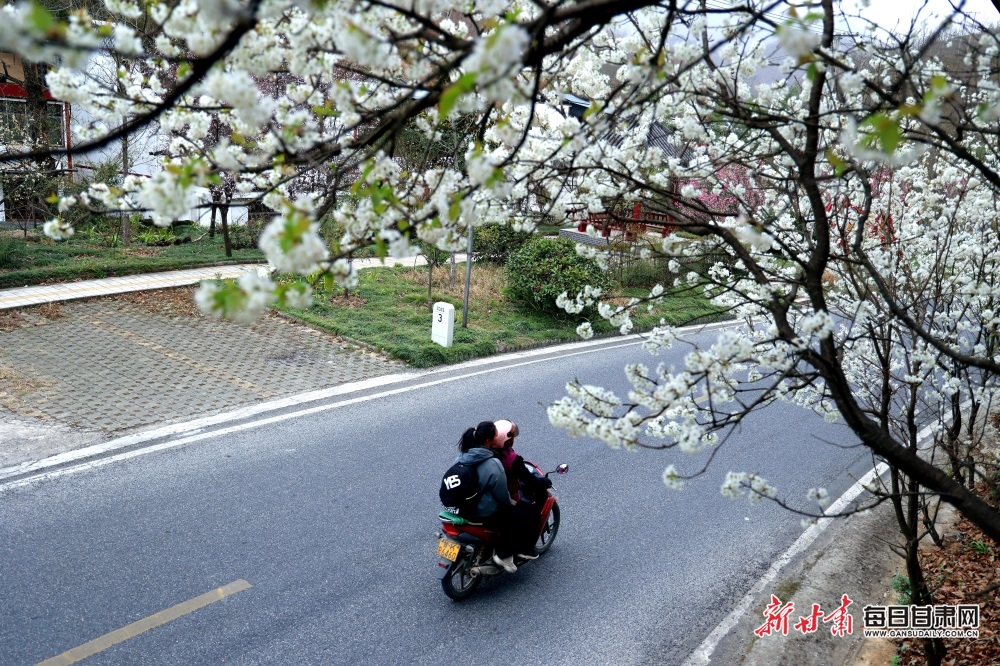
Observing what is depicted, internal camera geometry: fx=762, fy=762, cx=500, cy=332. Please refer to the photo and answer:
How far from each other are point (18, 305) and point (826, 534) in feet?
39.5

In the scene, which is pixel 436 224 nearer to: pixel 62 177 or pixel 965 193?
pixel 965 193

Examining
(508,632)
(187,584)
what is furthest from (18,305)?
(508,632)

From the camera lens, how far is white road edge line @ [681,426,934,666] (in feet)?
18.3

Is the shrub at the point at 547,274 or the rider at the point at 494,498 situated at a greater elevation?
the shrub at the point at 547,274

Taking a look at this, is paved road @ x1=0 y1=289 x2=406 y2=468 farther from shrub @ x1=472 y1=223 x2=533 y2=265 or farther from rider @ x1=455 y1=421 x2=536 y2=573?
shrub @ x1=472 y1=223 x2=533 y2=265

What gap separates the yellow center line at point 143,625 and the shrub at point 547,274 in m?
9.59

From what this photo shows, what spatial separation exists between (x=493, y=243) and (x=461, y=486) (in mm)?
12824

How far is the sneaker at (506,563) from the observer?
620 centimetres

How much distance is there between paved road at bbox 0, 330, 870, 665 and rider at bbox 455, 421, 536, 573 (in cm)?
35

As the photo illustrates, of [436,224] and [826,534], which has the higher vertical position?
[436,224]

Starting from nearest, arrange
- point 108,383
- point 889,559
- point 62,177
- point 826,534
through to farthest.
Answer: point 889,559 < point 826,534 < point 108,383 < point 62,177

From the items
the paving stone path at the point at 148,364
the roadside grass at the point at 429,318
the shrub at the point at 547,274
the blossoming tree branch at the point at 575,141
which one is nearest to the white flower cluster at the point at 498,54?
the blossoming tree branch at the point at 575,141

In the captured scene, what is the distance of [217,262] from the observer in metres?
16.3

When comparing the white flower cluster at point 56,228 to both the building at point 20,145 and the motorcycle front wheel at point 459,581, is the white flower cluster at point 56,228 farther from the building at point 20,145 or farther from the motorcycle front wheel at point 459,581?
the building at point 20,145
